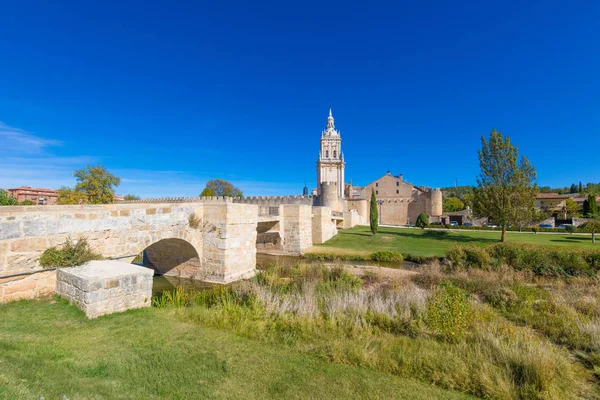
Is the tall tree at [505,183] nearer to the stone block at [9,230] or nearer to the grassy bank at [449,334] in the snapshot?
the grassy bank at [449,334]

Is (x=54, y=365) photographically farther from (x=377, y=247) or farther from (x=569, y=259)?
(x=377, y=247)

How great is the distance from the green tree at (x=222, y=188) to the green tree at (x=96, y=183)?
3208 centimetres

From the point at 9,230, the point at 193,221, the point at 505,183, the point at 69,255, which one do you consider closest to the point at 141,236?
the point at 69,255

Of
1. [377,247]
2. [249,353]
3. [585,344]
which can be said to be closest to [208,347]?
[249,353]

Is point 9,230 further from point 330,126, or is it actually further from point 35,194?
point 330,126

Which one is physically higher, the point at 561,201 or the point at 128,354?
the point at 561,201

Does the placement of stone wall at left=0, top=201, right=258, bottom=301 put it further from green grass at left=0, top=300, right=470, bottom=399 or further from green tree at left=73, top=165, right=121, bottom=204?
green tree at left=73, top=165, right=121, bottom=204

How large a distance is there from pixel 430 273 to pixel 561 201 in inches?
2253

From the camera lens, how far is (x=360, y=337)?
5.41 meters

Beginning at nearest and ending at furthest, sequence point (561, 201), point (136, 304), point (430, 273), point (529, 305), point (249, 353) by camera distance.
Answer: point (249, 353) < point (136, 304) < point (529, 305) < point (430, 273) < point (561, 201)

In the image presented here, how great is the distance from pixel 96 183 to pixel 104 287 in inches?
1392

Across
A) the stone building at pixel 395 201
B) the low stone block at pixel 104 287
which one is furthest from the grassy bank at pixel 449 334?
the stone building at pixel 395 201

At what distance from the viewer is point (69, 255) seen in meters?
7.11

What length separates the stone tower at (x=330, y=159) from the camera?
224 feet
